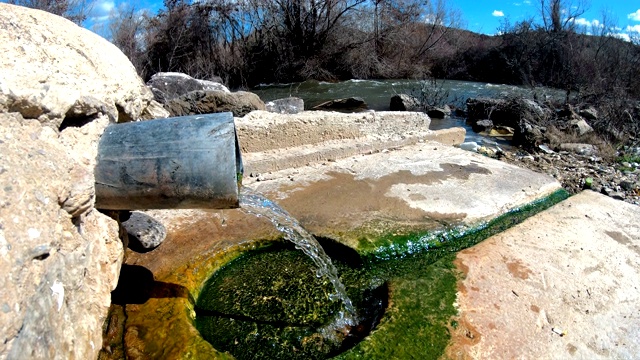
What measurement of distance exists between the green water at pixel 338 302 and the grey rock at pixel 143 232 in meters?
0.43

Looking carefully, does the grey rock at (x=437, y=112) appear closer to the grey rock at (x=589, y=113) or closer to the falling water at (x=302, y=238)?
the grey rock at (x=589, y=113)

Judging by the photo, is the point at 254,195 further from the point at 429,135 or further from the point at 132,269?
the point at 429,135

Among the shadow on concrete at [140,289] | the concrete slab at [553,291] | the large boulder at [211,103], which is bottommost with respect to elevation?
the shadow on concrete at [140,289]

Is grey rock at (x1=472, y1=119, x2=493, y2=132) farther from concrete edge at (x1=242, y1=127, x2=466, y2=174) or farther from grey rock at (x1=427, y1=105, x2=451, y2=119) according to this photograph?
concrete edge at (x1=242, y1=127, x2=466, y2=174)

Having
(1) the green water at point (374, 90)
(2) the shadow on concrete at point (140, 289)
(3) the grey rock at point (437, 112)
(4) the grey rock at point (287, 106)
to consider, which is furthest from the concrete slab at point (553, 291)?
(1) the green water at point (374, 90)

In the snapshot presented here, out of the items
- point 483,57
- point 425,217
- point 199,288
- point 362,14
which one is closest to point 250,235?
point 199,288

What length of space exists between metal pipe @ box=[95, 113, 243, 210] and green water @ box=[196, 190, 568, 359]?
1.01 m

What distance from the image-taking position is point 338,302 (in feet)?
8.62

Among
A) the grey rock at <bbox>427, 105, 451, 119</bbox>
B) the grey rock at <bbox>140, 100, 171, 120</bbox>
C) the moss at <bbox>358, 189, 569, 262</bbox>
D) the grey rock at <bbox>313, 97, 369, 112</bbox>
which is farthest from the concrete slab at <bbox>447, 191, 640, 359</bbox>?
the grey rock at <bbox>313, 97, 369, 112</bbox>

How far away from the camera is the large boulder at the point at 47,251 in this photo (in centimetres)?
106

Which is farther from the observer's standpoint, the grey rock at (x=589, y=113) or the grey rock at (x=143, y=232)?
the grey rock at (x=589, y=113)

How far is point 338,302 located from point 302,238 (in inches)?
17.6

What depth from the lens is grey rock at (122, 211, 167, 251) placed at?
2672 mm

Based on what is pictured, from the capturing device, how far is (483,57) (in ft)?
72.7
